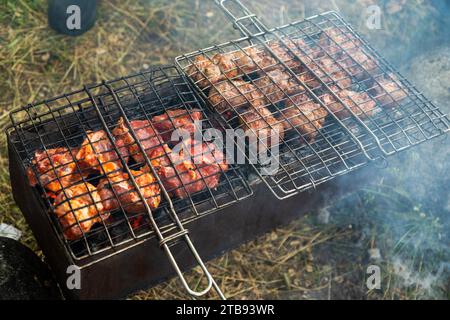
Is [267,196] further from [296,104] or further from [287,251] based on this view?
[287,251]

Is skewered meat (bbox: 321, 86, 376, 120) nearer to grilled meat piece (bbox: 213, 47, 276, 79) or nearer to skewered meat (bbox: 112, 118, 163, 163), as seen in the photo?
grilled meat piece (bbox: 213, 47, 276, 79)

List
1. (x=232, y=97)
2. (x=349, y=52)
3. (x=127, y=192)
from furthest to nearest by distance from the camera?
(x=349, y=52) < (x=232, y=97) < (x=127, y=192)

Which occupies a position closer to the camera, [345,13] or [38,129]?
[38,129]

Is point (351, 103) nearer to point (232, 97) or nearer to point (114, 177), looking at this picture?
point (232, 97)

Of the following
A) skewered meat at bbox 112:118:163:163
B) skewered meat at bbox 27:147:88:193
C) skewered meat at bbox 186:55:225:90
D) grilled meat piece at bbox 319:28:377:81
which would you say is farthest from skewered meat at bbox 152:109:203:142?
grilled meat piece at bbox 319:28:377:81

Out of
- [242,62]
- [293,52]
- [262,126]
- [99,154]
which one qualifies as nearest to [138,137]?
[99,154]

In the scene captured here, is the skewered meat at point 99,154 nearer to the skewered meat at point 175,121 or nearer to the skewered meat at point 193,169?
the skewered meat at point 193,169

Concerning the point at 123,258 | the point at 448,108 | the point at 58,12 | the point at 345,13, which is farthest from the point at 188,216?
the point at 345,13

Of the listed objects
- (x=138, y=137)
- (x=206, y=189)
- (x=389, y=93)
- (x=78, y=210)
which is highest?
(x=389, y=93)
